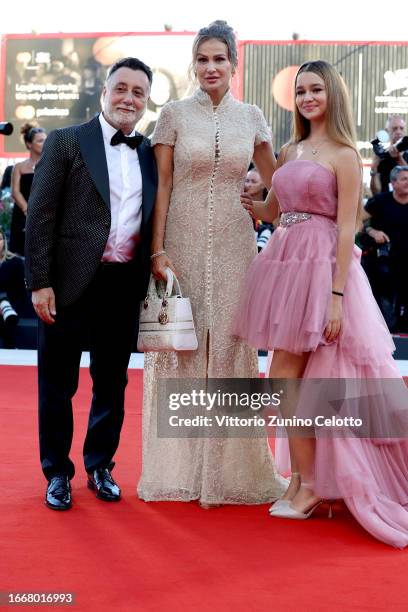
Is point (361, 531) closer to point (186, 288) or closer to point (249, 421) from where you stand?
point (249, 421)

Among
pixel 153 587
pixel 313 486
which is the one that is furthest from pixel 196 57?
pixel 153 587

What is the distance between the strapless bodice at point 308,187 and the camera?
3457mm

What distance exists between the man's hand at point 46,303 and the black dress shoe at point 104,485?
632mm

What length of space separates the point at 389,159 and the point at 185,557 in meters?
6.24

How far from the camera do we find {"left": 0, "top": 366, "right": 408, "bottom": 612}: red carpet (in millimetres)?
2555

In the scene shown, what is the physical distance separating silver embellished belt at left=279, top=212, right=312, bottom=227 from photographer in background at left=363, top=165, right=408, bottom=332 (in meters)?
4.74

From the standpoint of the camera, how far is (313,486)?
138 inches

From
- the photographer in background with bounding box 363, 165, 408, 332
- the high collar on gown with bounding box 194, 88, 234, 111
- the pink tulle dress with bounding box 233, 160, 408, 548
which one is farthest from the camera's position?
the photographer in background with bounding box 363, 165, 408, 332

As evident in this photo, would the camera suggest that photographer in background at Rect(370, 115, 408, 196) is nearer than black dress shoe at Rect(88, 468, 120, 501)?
No

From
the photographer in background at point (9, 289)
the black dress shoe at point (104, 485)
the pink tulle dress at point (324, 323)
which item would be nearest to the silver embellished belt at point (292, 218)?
the pink tulle dress at point (324, 323)

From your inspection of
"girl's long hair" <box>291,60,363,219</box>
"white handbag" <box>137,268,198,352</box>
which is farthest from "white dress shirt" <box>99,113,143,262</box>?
"girl's long hair" <box>291,60,363,219</box>

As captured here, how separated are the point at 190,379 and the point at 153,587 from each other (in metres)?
1.26

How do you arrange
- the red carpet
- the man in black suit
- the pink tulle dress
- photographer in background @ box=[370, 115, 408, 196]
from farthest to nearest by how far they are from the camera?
photographer in background @ box=[370, 115, 408, 196], the man in black suit, the pink tulle dress, the red carpet

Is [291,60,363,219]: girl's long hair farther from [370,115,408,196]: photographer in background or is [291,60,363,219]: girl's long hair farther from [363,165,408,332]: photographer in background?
[370,115,408,196]: photographer in background
